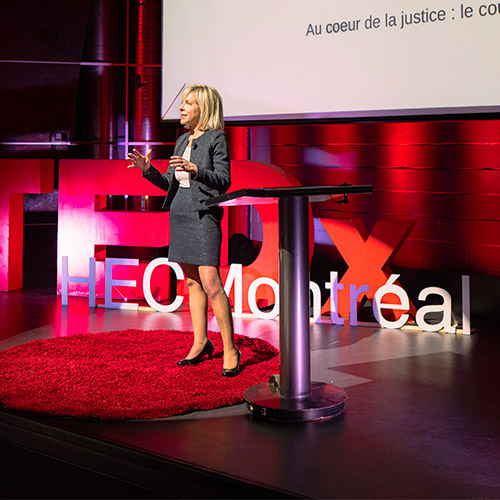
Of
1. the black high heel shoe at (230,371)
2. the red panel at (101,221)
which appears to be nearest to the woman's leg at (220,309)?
the black high heel shoe at (230,371)

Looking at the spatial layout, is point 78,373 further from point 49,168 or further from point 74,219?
point 49,168

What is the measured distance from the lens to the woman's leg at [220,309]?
328 centimetres

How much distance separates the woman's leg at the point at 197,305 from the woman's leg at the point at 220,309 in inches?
5.4

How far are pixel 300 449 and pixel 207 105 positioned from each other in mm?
1660

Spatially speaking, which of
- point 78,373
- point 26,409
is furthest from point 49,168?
point 26,409

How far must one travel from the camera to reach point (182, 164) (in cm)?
287

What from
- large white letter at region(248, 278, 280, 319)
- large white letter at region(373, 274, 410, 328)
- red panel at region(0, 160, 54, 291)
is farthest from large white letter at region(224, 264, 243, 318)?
red panel at region(0, 160, 54, 291)

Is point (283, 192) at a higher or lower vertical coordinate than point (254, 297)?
higher

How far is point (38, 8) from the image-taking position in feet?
31.3

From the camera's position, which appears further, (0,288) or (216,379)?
(0,288)

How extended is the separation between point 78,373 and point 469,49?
2.85m

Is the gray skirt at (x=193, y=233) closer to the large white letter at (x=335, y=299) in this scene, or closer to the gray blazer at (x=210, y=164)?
the gray blazer at (x=210, y=164)

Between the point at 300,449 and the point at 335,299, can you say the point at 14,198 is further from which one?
the point at 300,449

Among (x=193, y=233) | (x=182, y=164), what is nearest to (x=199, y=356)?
(x=193, y=233)
